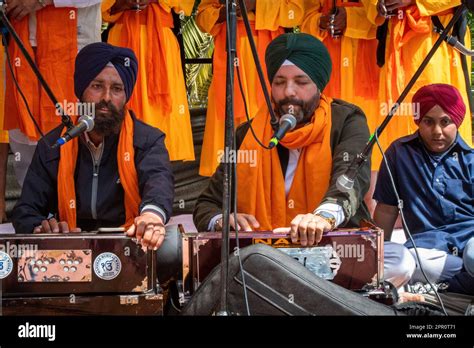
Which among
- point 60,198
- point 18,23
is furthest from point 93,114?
point 18,23

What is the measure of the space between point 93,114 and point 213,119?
0.88 metres

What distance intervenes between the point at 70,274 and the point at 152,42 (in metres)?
1.76

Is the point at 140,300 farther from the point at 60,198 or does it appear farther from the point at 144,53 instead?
the point at 144,53

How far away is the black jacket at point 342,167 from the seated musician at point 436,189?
1.05 feet

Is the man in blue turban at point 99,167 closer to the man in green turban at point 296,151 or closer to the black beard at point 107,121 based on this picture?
the black beard at point 107,121

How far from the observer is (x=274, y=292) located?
306 cm

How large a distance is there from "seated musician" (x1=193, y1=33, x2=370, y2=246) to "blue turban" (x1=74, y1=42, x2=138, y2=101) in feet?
2.04

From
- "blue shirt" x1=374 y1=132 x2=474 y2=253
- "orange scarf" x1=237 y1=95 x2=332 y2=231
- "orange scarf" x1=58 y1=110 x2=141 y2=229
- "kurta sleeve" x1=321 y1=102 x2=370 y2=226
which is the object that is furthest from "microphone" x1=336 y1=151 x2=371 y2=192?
"orange scarf" x1=58 y1=110 x2=141 y2=229

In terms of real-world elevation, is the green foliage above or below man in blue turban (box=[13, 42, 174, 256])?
above

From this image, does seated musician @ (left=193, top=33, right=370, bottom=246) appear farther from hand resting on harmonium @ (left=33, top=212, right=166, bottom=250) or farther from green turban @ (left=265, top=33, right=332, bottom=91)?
hand resting on harmonium @ (left=33, top=212, right=166, bottom=250)

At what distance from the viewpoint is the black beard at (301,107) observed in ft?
13.0

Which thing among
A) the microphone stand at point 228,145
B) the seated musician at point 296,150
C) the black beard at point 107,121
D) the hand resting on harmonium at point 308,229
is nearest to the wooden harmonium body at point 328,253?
the hand resting on harmonium at point 308,229

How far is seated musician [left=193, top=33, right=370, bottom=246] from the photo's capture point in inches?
152

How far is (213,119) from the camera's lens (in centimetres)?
471
